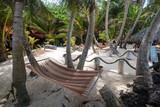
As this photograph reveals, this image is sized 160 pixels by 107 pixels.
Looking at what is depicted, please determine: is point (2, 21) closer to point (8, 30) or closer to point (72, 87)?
point (8, 30)

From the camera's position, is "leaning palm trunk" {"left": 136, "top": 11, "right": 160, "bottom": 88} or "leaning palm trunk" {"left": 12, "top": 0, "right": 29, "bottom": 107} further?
"leaning palm trunk" {"left": 136, "top": 11, "right": 160, "bottom": 88}

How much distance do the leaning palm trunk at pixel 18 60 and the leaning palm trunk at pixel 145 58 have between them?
3.16m

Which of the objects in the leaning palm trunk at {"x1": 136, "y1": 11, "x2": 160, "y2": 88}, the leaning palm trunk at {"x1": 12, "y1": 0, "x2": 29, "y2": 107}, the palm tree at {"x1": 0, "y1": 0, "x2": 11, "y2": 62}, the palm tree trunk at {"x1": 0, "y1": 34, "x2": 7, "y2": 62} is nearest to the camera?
the leaning palm trunk at {"x1": 12, "y1": 0, "x2": 29, "y2": 107}

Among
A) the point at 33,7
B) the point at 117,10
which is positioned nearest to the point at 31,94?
the point at 33,7

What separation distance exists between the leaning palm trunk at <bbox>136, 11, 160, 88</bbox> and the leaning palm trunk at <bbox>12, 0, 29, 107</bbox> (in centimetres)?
316

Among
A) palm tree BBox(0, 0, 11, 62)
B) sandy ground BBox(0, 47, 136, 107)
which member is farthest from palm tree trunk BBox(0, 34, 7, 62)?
sandy ground BBox(0, 47, 136, 107)

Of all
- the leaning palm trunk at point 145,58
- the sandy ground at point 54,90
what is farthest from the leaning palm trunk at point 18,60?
the leaning palm trunk at point 145,58

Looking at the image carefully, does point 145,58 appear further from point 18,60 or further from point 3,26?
point 3,26

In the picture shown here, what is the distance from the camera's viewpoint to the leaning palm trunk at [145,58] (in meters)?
8.67

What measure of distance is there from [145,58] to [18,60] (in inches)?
140

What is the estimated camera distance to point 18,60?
7.88m

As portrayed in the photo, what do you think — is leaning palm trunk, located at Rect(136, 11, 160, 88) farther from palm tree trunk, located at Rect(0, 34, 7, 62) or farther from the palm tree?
palm tree trunk, located at Rect(0, 34, 7, 62)

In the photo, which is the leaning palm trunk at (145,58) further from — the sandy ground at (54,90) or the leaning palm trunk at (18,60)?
the leaning palm trunk at (18,60)

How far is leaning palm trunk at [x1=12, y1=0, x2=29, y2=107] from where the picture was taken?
25.2 feet
